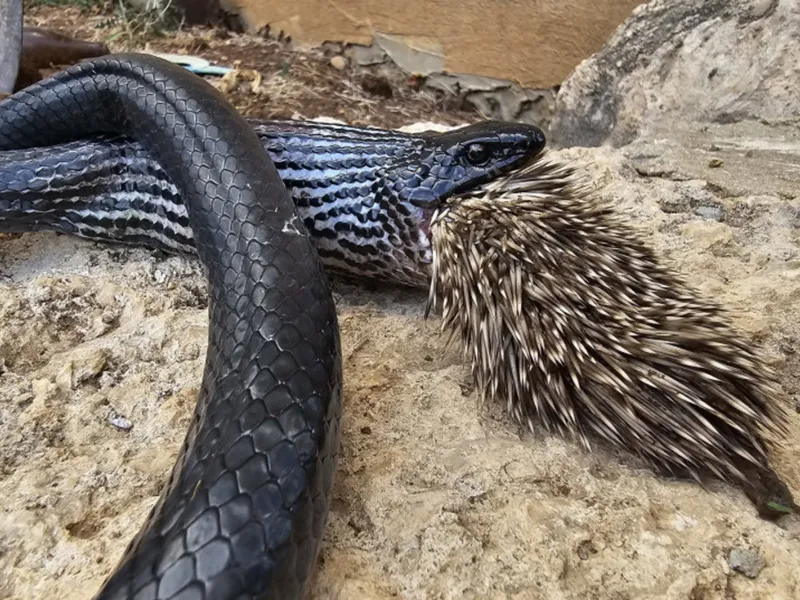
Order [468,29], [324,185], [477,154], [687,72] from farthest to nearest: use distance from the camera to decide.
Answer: [468,29] < [687,72] < [324,185] < [477,154]

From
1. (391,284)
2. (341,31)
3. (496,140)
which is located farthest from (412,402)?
(341,31)

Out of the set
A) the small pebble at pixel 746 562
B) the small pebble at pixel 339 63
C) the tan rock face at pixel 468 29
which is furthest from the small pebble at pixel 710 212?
the small pebble at pixel 339 63

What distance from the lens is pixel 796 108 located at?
2219 mm

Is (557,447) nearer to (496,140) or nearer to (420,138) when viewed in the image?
(496,140)

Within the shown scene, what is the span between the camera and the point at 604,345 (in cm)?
120

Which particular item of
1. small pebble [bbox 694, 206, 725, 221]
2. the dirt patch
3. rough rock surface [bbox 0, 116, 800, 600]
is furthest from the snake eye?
the dirt patch

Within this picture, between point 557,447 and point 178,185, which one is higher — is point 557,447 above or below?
below

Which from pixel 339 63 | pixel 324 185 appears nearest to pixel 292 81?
pixel 339 63

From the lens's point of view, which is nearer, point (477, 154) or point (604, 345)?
point (604, 345)

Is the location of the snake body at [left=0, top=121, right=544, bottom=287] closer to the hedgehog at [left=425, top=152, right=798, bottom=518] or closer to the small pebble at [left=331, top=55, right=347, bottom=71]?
the hedgehog at [left=425, top=152, right=798, bottom=518]

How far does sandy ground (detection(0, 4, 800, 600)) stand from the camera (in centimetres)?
101

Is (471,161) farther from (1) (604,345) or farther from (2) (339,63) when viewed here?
(2) (339,63)

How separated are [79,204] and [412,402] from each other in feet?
3.65

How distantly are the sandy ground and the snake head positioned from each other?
0.93 ft
